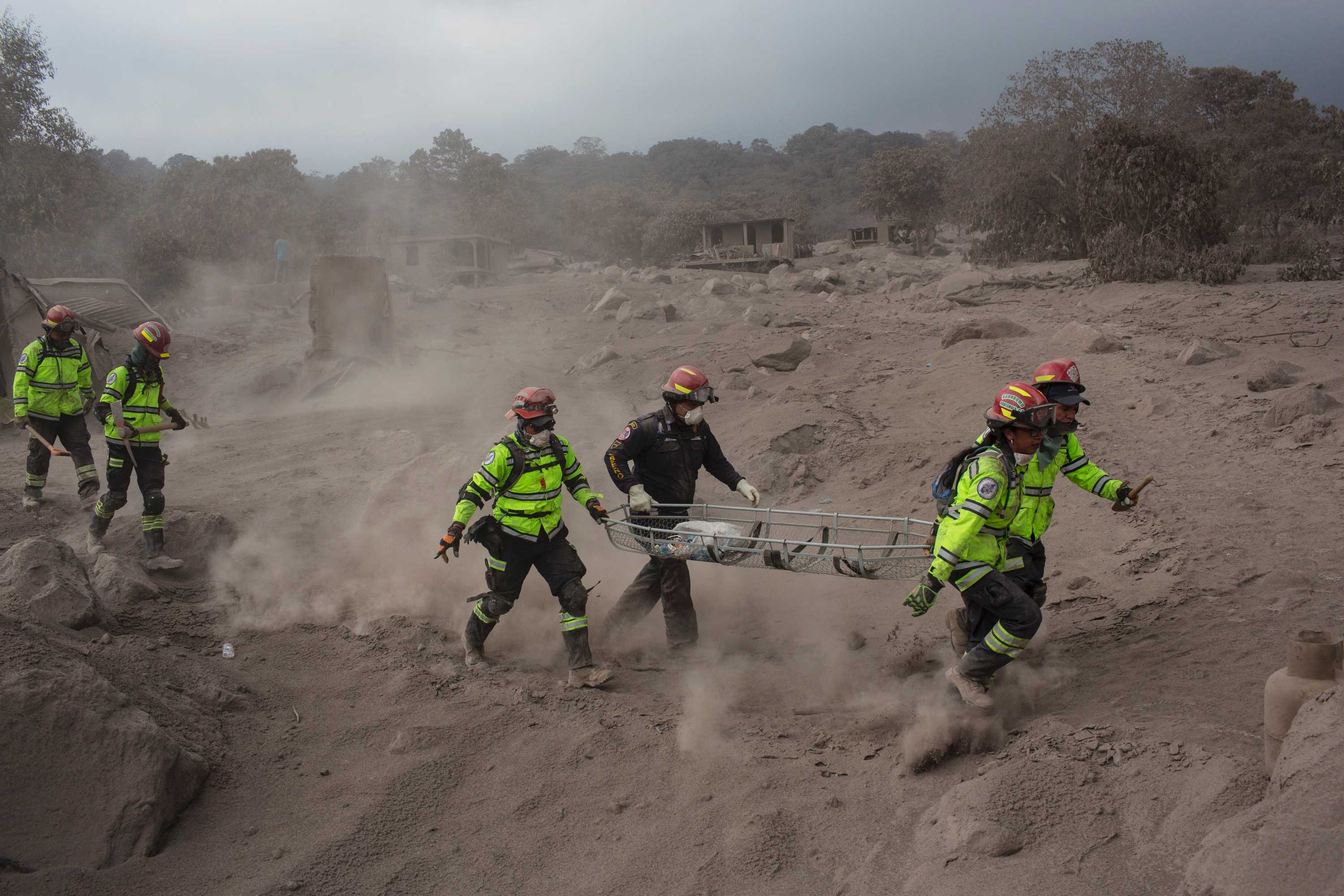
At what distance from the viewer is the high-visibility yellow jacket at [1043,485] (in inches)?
198

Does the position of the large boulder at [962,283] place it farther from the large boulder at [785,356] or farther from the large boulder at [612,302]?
the large boulder at [612,302]

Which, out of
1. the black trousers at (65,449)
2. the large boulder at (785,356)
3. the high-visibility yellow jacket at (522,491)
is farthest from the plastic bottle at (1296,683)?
the large boulder at (785,356)

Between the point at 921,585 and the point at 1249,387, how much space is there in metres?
6.88

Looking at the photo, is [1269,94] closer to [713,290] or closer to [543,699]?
[713,290]

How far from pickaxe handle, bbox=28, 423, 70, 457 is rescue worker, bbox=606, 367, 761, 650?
5.51 m

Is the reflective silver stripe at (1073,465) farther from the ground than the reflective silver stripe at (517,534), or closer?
farther from the ground

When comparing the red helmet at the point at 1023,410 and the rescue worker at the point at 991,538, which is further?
the red helmet at the point at 1023,410

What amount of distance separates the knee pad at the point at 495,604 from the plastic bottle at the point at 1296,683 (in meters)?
4.35

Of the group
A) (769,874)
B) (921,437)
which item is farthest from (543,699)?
(921,437)

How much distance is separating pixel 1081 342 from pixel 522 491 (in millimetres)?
8830

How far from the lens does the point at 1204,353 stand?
10633 mm

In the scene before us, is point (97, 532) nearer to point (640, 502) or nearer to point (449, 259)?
point (640, 502)

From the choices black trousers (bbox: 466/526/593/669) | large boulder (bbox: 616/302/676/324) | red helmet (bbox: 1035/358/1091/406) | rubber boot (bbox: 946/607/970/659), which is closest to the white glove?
black trousers (bbox: 466/526/593/669)

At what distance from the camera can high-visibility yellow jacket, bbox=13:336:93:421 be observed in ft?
27.8
